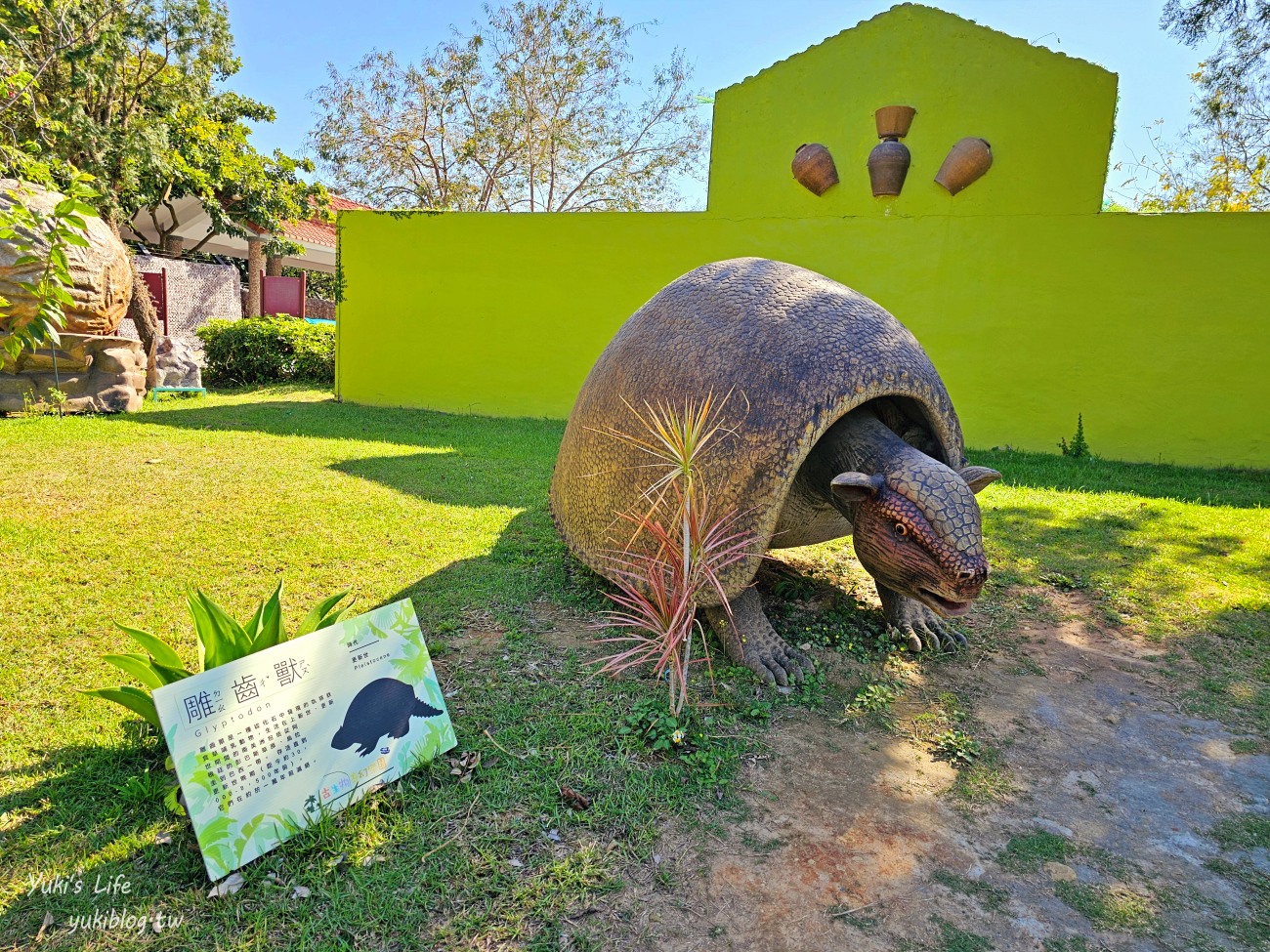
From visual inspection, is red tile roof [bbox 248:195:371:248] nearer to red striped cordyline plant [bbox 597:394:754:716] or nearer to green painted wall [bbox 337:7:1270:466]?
green painted wall [bbox 337:7:1270:466]

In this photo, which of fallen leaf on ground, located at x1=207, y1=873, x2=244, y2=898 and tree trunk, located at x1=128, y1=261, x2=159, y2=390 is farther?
tree trunk, located at x1=128, y1=261, x2=159, y2=390

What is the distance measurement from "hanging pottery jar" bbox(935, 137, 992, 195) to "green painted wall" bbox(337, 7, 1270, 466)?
16 centimetres

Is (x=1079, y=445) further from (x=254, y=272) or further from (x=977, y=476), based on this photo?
(x=254, y=272)

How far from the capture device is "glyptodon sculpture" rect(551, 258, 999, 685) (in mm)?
2514

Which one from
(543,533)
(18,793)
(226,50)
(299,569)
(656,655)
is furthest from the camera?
(226,50)

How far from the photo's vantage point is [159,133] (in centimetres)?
1465

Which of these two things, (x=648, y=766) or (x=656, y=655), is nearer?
(x=648, y=766)

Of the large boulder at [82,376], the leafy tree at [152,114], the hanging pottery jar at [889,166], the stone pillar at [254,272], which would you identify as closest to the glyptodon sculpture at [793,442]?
the hanging pottery jar at [889,166]

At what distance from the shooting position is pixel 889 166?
8492mm

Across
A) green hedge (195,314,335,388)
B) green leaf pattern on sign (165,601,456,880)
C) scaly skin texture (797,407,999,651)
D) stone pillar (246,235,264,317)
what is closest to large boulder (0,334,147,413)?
green hedge (195,314,335,388)

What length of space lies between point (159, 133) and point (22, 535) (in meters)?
14.3

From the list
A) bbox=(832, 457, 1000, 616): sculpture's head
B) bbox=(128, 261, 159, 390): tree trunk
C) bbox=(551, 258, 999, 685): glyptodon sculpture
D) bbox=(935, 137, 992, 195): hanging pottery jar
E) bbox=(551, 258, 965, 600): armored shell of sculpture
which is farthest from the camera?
bbox=(128, 261, 159, 390): tree trunk

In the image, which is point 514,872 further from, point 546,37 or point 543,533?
point 546,37

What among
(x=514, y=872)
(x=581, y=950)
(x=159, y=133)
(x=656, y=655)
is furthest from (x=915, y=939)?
(x=159, y=133)
